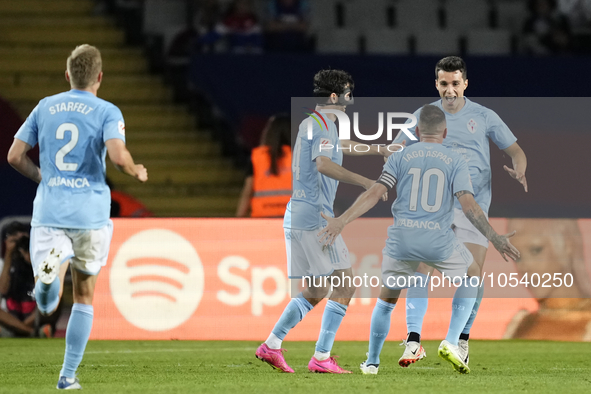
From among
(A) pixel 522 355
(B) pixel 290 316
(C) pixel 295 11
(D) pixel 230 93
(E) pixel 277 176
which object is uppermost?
(C) pixel 295 11

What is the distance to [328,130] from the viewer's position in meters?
6.37

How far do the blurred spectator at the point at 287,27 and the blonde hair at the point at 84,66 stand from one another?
771cm

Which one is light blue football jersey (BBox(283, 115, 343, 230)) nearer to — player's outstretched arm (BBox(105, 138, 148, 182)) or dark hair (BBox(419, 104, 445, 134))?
dark hair (BBox(419, 104, 445, 134))

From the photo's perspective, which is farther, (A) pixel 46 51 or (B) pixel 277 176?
(A) pixel 46 51

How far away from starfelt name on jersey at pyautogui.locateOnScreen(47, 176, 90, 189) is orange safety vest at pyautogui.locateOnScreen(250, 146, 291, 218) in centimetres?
402

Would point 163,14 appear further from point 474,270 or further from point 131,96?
point 474,270

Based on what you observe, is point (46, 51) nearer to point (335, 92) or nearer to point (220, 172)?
point (220, 172)

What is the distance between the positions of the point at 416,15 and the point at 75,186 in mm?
9852

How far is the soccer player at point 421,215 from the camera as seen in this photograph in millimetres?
6129

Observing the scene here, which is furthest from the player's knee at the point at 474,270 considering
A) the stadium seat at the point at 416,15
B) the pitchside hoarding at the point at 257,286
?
the stadium seat at the point at 416,15

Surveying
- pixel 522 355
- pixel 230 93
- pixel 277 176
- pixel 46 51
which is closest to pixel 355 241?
pixel 277 176

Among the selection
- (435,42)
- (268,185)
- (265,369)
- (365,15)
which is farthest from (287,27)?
(265,369)

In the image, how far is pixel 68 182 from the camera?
5.28 m

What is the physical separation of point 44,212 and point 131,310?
392 centimetres
